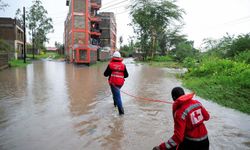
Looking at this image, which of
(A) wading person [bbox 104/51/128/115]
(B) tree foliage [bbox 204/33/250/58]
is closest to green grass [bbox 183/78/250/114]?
(A) wading person [bbox 104/51/128/115]

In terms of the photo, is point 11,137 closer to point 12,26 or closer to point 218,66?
point 218,66

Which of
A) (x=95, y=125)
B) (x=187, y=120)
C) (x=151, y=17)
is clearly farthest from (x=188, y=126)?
(x=151, y=17)

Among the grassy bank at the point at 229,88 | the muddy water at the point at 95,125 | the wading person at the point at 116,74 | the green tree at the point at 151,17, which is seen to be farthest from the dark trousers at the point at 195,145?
the green tree at the point at 151,17

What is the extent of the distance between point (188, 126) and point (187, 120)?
3.5 inches

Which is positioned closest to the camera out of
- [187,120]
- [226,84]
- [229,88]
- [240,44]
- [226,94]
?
[187,120]

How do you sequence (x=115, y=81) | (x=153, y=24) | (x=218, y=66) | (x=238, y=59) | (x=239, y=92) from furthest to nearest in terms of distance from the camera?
(x=153, y=24) → (x=238, y=59) → (x=218, y=66) → (x=239, y=92) → (x=115, y=81)

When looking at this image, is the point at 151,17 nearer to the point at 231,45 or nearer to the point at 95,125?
the point at 231,45

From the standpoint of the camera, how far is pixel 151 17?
1922 inches

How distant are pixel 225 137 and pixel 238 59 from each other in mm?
14874

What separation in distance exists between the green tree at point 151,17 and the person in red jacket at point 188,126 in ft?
152

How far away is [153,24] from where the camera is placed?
4916cm

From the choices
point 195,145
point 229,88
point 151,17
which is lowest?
point 229,88

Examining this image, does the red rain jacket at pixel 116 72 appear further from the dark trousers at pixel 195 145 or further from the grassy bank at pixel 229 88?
the dark trousers at pixel 195 145

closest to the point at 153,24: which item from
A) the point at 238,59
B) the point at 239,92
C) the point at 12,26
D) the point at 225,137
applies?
the point at 12,26
